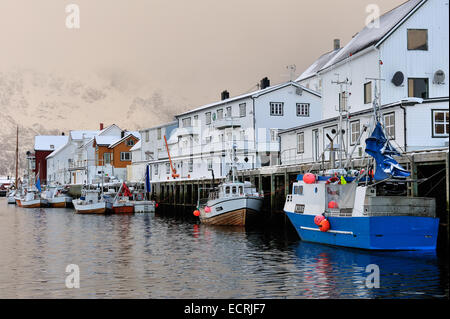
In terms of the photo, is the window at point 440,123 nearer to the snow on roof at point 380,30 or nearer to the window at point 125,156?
the snow on roof at point 380,30

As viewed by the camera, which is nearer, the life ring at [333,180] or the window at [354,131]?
the life ring at [333,180]

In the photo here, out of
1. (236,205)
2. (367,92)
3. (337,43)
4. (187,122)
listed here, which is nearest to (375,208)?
(236,205)

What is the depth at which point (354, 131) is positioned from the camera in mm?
42812

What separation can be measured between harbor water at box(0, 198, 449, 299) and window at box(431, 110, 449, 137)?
11580 millimetres

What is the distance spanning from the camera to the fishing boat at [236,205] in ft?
139

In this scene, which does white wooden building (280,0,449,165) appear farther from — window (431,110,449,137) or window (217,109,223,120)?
window (217,109,223,120)

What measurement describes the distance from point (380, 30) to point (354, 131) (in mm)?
9882

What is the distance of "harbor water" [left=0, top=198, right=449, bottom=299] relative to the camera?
18906mm

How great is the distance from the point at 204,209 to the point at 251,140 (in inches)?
717

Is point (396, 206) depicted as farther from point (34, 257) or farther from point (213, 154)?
point (213, 154)

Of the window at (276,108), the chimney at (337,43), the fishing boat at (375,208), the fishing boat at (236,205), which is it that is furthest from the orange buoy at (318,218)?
the chimney at (337,43)

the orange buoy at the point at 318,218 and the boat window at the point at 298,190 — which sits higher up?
the boat window at the point at 298,190

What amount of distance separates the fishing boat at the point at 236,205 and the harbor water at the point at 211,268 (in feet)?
16.6
